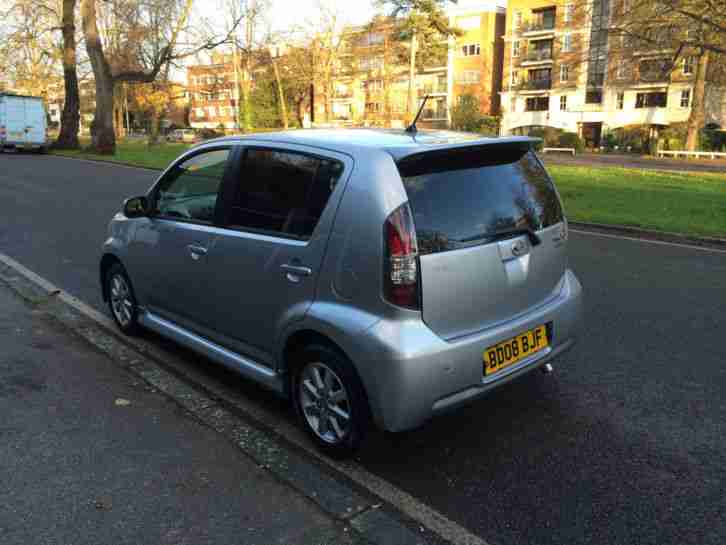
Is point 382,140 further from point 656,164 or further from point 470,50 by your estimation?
point 470,50

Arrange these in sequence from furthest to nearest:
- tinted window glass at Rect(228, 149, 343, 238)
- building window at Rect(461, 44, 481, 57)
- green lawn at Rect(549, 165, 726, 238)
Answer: building window at Rect(461, 44, 481, 57)
green lawn at Rect(549, 165, 726, 238)
tinted window glass at Rect(228, 149, 343, 238)

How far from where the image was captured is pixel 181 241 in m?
4.26

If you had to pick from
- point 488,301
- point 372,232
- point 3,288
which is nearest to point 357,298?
point 372,232

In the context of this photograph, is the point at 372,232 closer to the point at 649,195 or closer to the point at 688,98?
the point at 649,195

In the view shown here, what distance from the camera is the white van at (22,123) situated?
1220 inches

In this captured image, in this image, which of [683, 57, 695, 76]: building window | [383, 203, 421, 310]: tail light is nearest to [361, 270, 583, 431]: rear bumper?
[383, 203, 421, 310]: tail light

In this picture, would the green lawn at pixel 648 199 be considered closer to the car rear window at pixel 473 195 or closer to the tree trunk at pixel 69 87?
the car rear window at pixel 473 195

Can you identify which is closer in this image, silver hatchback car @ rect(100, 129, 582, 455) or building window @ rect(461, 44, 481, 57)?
silver hatchback car @ rect(100, 129, 582, 455)

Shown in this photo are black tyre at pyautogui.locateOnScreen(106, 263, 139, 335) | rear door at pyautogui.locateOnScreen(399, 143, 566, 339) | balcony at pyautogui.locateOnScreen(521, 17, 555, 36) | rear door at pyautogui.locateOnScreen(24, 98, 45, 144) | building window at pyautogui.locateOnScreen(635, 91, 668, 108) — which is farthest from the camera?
balcony at pyautogui.locateOnScreen(521, 17, 555, 36)

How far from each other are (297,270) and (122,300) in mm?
2510

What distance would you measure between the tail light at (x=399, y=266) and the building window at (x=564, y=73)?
2425 inches

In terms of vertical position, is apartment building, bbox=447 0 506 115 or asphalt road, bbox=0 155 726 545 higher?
apartment building, bbox=447 0 506 115

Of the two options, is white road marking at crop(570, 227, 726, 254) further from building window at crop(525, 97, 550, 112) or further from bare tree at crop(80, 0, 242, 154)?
building window at crop(525, 97, 550, 112)

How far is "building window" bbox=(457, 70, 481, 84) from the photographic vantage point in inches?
2623
